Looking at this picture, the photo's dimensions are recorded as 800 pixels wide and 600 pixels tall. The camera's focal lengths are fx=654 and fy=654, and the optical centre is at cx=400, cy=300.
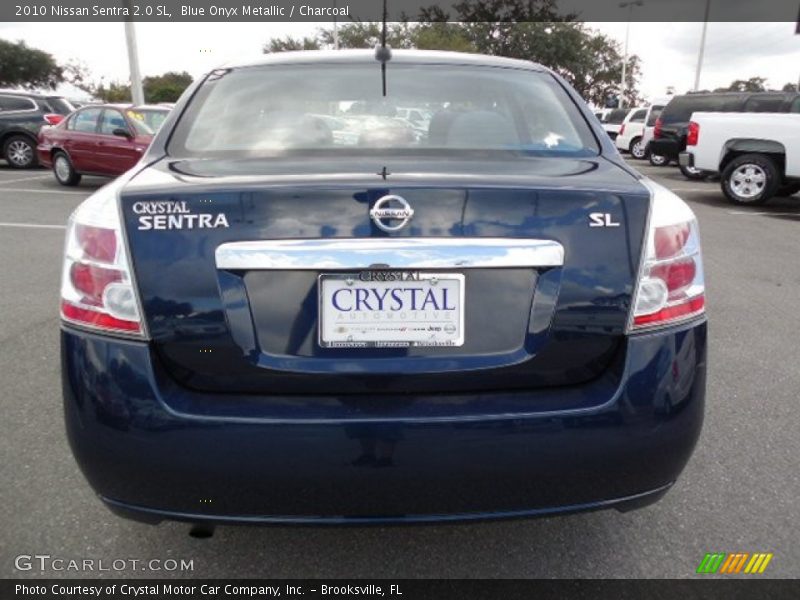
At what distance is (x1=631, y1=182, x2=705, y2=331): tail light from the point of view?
1683 mm

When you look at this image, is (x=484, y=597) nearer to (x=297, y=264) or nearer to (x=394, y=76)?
(x=297, y=264)

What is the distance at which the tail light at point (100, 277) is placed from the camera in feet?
5.33

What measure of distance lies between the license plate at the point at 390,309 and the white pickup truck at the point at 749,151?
10.7 m

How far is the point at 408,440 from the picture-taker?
1585mm

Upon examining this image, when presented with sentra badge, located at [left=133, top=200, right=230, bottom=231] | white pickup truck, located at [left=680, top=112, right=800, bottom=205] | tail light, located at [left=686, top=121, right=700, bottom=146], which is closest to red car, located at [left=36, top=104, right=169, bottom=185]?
tail light, located at [left=686, top=121, right=700, bottom=146]

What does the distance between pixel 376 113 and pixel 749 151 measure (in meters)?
10.2

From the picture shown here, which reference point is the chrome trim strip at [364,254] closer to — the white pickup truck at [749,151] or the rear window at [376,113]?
the rear window at [376,113]

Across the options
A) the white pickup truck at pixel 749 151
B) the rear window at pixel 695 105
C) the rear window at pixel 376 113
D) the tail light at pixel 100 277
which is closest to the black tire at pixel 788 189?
the white pickup truck at pixel 749 151

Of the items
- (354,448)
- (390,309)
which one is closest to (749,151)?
(390,309)

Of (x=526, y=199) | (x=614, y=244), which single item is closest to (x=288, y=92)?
(x=526, y=199)

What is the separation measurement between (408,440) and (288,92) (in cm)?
141

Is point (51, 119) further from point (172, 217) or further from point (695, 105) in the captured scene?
point (172, 217)

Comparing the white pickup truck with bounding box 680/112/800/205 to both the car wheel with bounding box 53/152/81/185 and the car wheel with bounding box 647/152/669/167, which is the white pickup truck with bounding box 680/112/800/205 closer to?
the car wheel with bounding box 647/152/669/167

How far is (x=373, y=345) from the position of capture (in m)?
1.62
